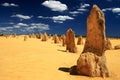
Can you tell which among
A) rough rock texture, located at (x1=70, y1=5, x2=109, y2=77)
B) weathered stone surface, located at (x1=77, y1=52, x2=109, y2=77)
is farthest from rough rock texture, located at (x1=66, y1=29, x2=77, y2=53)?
weathered stone surface, located at (x1=77, y1=52, x2=109, y2=77)

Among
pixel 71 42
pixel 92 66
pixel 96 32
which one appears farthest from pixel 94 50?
pixel 71 42

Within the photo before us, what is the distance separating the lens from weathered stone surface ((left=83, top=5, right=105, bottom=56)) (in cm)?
1180

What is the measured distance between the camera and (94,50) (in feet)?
38.8

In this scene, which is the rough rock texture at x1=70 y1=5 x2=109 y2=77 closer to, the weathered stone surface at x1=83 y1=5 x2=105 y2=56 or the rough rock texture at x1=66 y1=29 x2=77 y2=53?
the weathered stone surface at x1=83 y1=5 x2=105 y2=56

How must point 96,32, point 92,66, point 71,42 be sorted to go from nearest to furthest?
point 92,66 < point 96,32 < point 71,42

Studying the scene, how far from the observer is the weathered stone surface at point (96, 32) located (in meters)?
11.8

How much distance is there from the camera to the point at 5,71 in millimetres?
11039

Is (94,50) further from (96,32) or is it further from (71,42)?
(71,42)

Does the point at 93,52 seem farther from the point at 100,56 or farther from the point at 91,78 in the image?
the point at 91,78

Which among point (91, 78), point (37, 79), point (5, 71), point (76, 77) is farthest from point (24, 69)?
point (91, 78)

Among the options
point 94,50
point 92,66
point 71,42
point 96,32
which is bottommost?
point 92,66

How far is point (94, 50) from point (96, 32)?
1.12m

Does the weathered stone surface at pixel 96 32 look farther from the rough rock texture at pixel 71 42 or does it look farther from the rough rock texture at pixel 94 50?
the rough rock texture at pixel 71 42

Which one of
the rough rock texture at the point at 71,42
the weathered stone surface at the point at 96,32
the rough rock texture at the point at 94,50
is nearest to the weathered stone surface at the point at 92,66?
the rough rock texture at the point at 94,50
